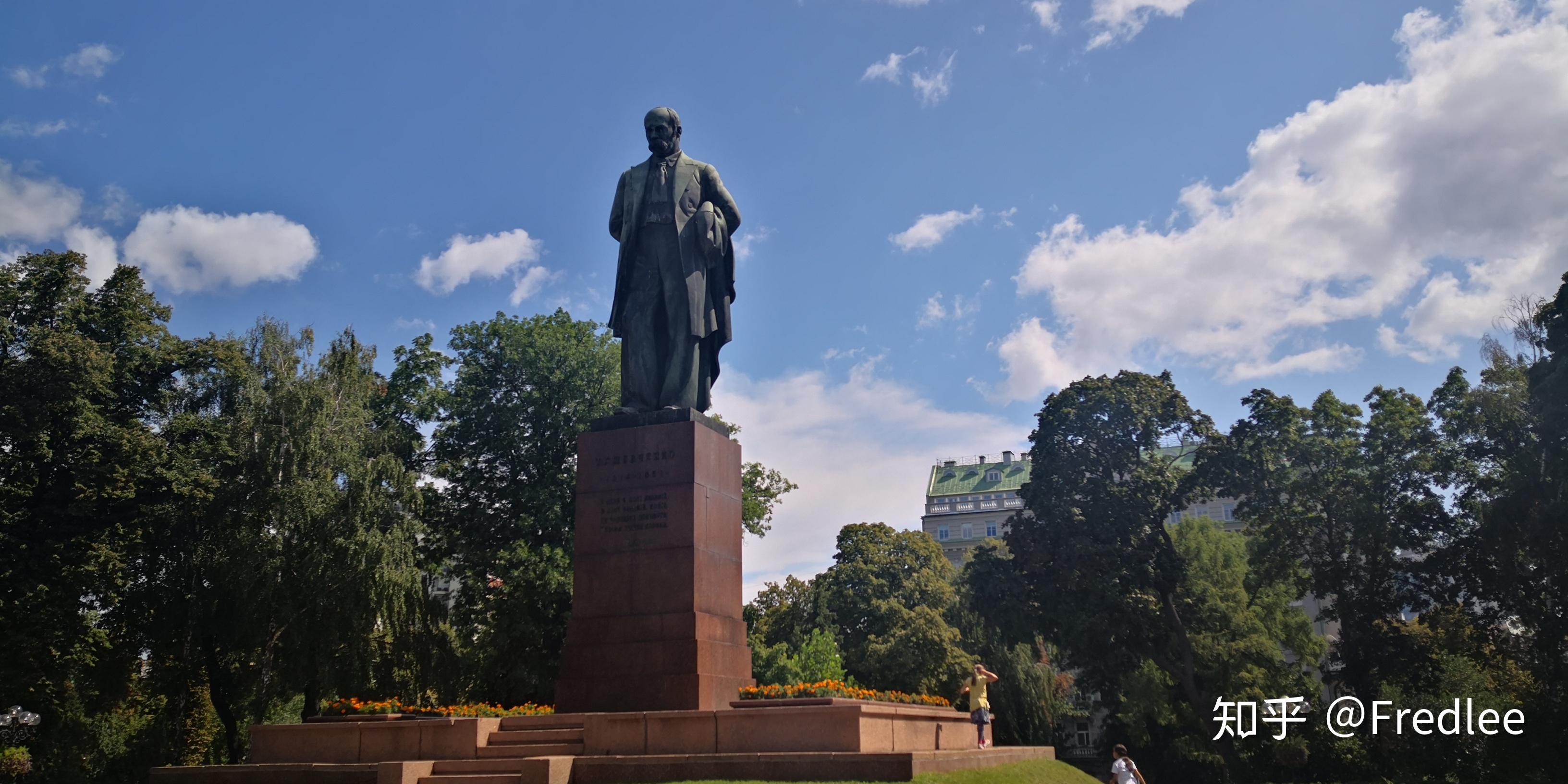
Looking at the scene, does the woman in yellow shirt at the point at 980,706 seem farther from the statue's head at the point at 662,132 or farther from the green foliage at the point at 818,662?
the green foliage at the point at 818,662

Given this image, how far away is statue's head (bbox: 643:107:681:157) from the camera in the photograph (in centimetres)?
1517

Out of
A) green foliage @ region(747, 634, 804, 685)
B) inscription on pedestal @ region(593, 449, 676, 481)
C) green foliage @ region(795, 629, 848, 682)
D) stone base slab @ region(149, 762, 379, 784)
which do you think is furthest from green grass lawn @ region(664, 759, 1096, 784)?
green foliage @ region(747, 634, 804, 685)

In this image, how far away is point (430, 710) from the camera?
13773 mm

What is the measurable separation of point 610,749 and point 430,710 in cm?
346

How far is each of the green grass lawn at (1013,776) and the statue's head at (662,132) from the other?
856cm

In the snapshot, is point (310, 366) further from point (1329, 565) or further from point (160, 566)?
point (1329, 565)

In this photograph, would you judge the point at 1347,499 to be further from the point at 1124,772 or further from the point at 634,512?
the point at 634,512

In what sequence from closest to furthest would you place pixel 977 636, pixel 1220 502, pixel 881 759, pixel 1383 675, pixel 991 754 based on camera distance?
pixel 881 759, pixel 991 754, pixel 1383 675, pixel 977 636, pixel 1220 502

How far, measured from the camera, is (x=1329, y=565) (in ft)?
107

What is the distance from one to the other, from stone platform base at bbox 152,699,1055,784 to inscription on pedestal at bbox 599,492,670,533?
2339mm

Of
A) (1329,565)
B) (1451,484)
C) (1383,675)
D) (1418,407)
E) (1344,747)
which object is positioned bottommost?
(1344,747)

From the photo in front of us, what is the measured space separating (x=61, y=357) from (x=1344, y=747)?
36232mm

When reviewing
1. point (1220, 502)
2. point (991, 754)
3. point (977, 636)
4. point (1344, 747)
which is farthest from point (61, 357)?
point (1220, 502)

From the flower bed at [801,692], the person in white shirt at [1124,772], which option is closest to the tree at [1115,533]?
the person in white shirt at [1124,772]
